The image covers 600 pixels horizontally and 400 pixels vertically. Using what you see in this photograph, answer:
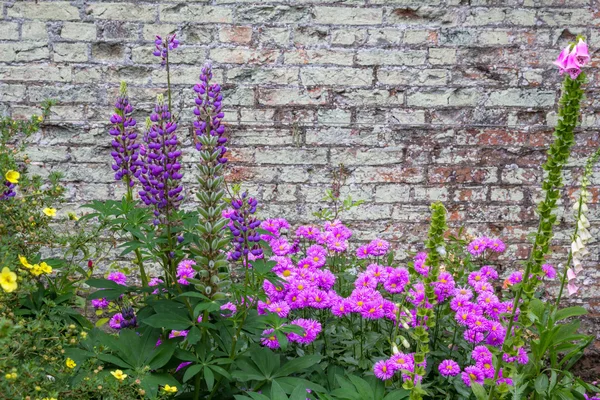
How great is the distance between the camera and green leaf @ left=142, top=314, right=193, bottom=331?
1.81m

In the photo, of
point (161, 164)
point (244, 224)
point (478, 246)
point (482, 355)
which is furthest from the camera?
point (478, 246)

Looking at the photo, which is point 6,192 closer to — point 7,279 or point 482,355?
point 7,279

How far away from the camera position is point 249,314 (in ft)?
6.51

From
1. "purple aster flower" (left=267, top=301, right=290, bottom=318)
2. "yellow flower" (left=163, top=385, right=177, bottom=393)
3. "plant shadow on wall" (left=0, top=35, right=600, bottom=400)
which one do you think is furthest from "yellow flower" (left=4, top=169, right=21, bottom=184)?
"purple aster flower" (left=267, top=301, right=290, bottom=318)

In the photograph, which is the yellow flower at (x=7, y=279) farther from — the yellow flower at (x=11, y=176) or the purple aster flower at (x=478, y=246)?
the purple aster flower at (x=478, y=246)

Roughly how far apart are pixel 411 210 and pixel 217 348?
168cm

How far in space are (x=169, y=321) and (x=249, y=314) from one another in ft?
0.88

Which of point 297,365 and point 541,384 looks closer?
point 297,365

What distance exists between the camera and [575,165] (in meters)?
3.37

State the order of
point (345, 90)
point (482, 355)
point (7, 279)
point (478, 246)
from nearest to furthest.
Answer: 1. point (7, 279)
2. point (482, 355)
3. point (478, 246)
4. point (345, 90)

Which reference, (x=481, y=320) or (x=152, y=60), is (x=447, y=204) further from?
(x=152, y=60)

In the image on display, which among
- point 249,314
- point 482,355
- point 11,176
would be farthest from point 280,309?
point 11,176

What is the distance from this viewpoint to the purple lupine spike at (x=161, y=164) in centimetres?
190

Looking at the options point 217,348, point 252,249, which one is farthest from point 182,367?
point 252,249
